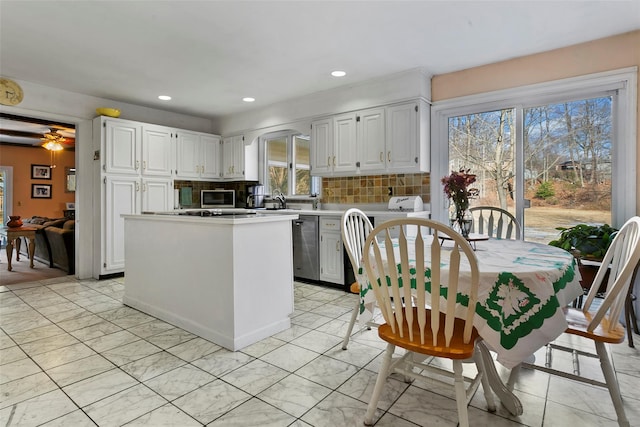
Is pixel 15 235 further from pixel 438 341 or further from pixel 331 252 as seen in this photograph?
pixel 438 341

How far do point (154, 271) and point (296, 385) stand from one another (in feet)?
5.94

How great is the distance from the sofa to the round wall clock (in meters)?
1.81

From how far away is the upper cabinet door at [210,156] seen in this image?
18.6 feet

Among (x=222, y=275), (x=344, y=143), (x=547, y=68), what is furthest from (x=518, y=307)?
(x=344, y=143)

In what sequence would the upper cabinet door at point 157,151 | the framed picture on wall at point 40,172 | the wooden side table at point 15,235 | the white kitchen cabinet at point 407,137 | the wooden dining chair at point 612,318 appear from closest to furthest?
1. the wooden dining chair at point 612,318
2. the white kitchen cabinet at point 407,137
3. the upper cabinet door at point 157,151
4. the wooden side table at point 15,235
5. the framed picture on wall at point 40,172

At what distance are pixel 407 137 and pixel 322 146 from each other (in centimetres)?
116

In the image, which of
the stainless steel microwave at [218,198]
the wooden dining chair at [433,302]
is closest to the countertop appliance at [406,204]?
the wooden dining chair at [433,302]

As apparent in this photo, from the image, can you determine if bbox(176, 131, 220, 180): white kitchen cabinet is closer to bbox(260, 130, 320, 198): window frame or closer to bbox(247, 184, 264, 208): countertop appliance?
bbox(247, 184, 264, 208): countertop appliance

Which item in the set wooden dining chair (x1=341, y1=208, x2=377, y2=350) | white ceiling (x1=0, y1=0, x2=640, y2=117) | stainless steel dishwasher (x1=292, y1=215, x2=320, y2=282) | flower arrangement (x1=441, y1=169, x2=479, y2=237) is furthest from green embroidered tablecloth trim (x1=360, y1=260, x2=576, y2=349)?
stainless steel dishwasher (x1=292, y1=215, x2=320, y2=282)

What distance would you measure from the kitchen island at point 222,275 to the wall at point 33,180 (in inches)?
281

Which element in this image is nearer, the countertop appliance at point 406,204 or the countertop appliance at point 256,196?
the countertop appliance at point 406,204

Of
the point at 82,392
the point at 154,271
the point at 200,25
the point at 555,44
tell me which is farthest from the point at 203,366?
the point at 555,44

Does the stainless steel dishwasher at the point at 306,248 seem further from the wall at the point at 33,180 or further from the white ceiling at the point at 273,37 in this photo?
the wall at the point at 33,180

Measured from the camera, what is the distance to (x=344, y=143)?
4297 millimetres
